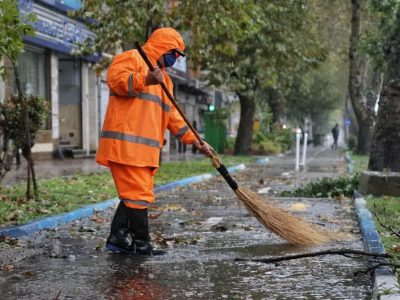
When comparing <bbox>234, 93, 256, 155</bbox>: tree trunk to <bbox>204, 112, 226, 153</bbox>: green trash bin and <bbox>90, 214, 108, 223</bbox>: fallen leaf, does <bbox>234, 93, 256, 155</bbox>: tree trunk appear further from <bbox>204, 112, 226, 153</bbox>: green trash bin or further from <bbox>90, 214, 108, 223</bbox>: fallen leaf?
<bbox>90, 214, 108, 223</bbox>: fallen leaf

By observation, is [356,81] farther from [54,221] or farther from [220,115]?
[54,221]

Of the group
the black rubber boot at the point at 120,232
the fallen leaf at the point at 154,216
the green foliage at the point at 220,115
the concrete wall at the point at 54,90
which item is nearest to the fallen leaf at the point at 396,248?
the black rubber boot at the point at 120,232

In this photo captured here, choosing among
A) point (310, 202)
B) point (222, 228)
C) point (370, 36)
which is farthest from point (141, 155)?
point (370, 36)

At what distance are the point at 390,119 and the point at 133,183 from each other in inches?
248

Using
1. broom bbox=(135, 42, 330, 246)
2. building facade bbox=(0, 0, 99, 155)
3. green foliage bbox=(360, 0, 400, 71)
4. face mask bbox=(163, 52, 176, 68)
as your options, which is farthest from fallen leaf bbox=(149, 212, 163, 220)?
building facade bbox=(0, 0, 99, 155)

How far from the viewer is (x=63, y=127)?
1009 inches

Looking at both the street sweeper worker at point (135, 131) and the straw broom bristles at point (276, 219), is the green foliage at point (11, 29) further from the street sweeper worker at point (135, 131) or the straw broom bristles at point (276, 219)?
the straw broom bristles at point (276, 219)

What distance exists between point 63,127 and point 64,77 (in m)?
1.92

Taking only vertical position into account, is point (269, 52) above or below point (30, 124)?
above

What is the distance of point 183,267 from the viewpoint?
5.54 m

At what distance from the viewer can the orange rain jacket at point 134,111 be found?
5660 mm

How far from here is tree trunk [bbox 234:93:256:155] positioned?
2973cm

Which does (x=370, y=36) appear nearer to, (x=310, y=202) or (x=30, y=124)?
(x=310, y=202)

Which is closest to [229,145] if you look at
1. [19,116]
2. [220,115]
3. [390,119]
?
[220,115]
